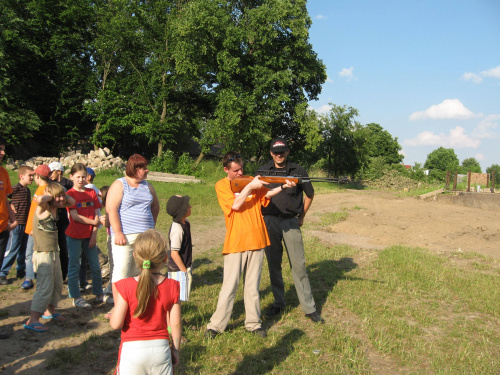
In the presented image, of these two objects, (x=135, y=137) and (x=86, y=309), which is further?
(x=135, y=137)

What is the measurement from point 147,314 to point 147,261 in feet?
1.16

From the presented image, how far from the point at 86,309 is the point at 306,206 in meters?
3.29

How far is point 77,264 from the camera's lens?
227 inches

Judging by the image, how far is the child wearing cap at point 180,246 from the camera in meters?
4.96

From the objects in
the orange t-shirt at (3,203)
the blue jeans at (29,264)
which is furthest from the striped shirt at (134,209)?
the blue jeans at (29,264)

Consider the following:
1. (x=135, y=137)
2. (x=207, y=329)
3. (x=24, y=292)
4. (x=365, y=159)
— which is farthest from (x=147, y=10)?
(x=207, y=329)

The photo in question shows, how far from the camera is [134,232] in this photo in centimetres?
462

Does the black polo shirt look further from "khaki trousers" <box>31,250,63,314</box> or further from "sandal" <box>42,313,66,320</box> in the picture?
"sandal" <box>42,313,66,320</box>

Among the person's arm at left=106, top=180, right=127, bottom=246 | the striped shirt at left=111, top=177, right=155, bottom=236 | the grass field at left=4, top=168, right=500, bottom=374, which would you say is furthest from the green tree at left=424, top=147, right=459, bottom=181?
the person's arm at left=106, top=180, right=127, bottom=246

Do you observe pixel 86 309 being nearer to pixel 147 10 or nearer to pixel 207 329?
pixel 207 329

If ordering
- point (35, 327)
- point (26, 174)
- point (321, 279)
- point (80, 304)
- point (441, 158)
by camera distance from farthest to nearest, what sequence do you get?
point (441, 158) < point (321, 279) < point (26, 174) < point (80, 304) < point (35, 327)

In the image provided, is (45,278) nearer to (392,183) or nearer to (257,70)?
(257,70)

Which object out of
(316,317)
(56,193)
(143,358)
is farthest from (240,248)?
(56,193)

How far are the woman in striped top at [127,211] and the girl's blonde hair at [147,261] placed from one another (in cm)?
188
